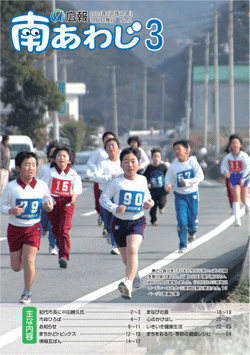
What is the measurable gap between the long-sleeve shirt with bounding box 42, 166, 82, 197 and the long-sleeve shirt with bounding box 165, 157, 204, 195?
170 centimetres

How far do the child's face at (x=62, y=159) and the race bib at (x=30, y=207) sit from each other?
0.53 meters

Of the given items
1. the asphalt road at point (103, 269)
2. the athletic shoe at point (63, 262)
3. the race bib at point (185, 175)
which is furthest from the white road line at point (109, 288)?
the race bib at point (185, 175)

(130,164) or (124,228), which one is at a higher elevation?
(130,164)

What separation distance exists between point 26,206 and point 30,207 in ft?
0.11

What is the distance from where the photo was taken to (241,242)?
→ 1239cm

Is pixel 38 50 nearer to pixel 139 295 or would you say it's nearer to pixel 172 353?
pixel 172 353

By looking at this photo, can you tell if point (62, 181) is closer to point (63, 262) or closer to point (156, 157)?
point (63, 262)

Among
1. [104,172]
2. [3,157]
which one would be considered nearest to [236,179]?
[104,172]

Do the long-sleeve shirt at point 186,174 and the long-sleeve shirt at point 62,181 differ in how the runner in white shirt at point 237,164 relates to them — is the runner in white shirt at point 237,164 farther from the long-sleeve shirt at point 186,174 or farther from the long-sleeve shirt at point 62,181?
the long-sleeve shirt at point 62,181

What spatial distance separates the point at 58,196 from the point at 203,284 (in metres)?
1.41

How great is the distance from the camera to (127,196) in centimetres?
445

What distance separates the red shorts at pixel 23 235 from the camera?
4.69 metres

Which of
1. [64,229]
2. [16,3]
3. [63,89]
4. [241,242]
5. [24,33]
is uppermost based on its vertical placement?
[16,3]

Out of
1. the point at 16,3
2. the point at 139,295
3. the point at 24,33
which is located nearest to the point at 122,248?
the point at 24,33
